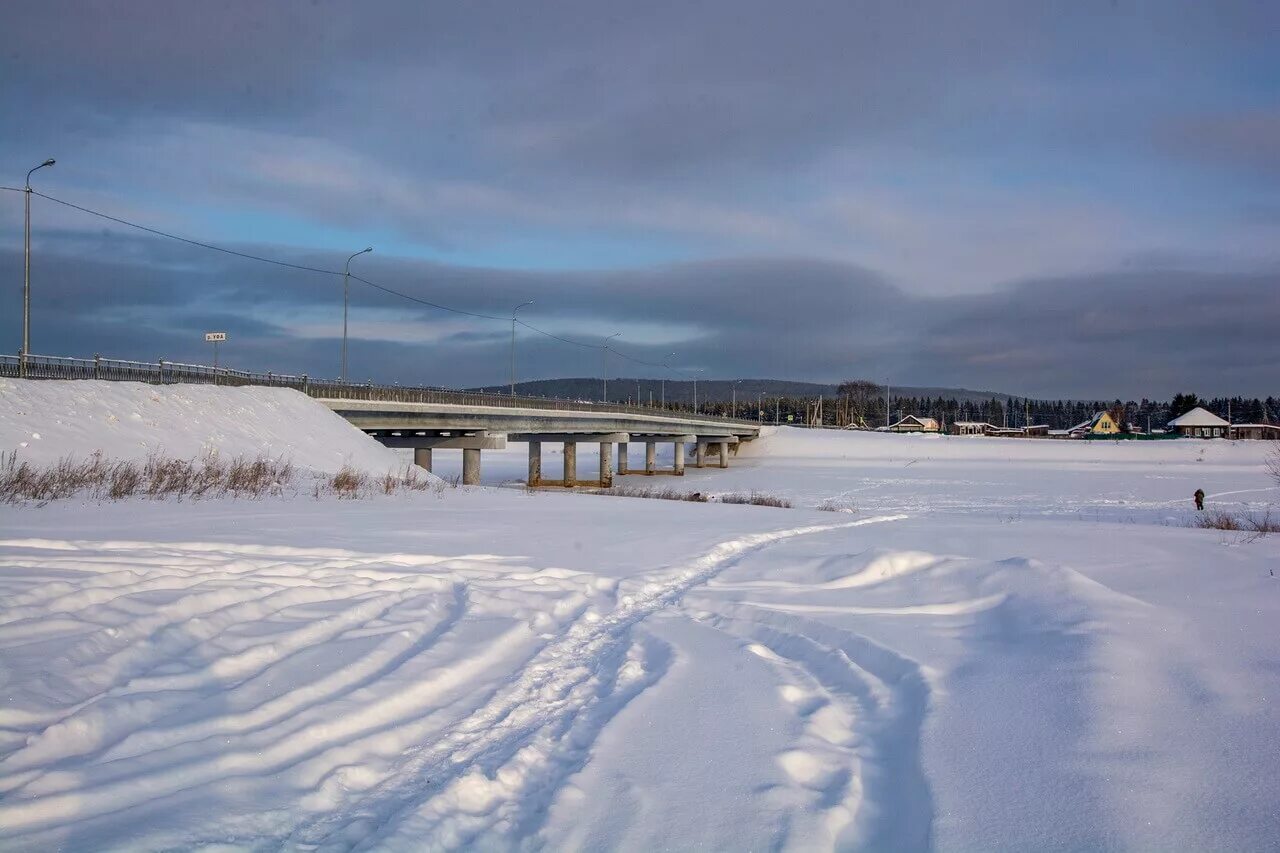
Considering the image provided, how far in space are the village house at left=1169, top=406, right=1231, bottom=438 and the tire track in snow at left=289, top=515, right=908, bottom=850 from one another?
168954 mm

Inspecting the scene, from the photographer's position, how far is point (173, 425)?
28.9 meters

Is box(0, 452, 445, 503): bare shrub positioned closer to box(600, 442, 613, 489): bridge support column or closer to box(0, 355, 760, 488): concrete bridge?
box(0, 355, 760, 488): concrete bridge

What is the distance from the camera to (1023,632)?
27.1 feet

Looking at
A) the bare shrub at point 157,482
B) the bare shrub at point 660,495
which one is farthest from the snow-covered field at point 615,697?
the bare shrub at point 660,495

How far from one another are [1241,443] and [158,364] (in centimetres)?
11075

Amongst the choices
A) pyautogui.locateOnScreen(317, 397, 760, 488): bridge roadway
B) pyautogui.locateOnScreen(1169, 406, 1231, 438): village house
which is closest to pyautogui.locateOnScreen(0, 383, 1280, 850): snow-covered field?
pyautogui.locateOnScreen(317, 397, 760, 488): bridge roadway

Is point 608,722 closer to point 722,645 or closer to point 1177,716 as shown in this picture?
point 722,645

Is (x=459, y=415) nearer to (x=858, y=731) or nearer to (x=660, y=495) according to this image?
(x=660, y=495)

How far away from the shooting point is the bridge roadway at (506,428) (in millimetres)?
47219

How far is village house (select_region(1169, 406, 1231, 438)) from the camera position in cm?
14938

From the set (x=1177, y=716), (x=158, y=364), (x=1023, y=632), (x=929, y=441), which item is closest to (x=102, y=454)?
(x=158, y=364)

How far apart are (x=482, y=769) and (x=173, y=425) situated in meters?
27.5

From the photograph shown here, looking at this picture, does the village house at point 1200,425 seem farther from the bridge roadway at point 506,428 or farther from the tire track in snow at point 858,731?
the tire track in snow at point 858,731

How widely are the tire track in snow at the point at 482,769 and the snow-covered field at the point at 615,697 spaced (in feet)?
0.08
